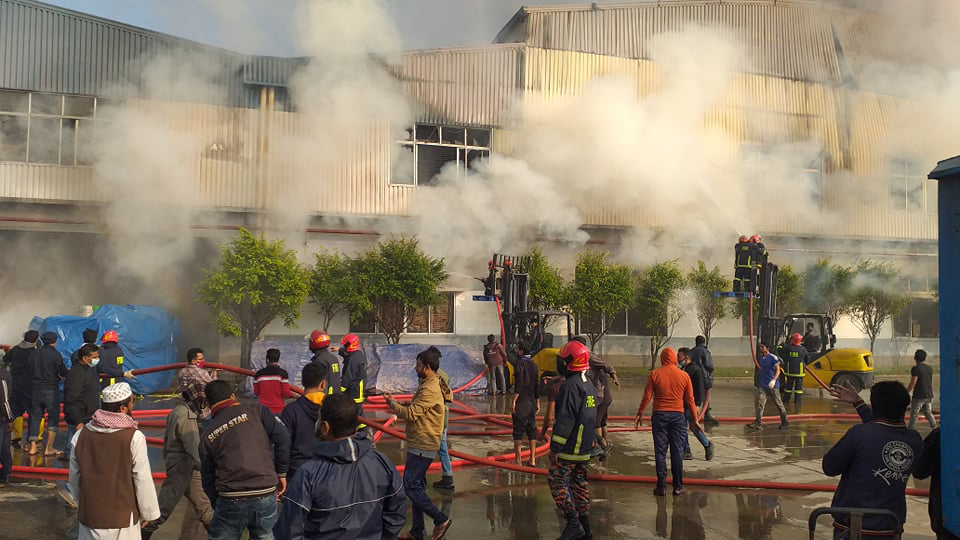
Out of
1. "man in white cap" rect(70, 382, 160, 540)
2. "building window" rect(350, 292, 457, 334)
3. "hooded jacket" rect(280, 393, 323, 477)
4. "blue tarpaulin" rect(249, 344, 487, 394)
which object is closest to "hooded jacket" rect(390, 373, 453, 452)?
"hooded jacket" rect(280, 393, 323, 477)

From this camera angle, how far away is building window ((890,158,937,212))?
2489 cm

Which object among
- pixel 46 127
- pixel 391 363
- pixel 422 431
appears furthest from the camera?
pixel 46 127

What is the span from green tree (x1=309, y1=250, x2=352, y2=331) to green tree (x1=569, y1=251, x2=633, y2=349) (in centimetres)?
687

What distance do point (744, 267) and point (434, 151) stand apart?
1144 cm

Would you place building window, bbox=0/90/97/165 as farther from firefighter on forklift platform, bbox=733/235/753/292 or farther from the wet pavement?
firefighter on forklift platform, bbox=733/235/753/292

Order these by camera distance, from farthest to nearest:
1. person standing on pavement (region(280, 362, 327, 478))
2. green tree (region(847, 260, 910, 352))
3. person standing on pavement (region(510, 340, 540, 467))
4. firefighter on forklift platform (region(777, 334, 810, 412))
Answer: green tree (region(847, 260, 910, 352)) < firefighter on forklift platform (region(777, 334, 810, 412)) < person standing on pavement (region(510, 340, 540, 467)) < person standing on pavement (region(280, 362, 327, 478))

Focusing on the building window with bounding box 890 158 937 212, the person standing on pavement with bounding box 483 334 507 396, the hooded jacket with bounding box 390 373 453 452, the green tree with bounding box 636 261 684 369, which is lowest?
the person standing on pavement with bounding box 483 334 507 396

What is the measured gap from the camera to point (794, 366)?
45.1ft

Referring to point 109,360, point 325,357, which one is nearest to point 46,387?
point 109,360

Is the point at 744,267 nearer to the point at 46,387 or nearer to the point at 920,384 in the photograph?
the point at 920,384

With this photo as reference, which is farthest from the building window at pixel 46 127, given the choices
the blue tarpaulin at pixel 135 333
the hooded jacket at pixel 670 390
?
the hooded jacket at pixel 670 390

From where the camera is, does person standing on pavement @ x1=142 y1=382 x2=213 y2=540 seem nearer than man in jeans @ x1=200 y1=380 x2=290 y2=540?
No

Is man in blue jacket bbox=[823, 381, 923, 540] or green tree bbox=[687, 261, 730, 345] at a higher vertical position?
green tree bbox=[687, 261, 730, 345]

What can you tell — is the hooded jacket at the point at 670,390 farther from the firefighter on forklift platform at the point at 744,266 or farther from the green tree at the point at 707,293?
the green tree at the point at 707,293
